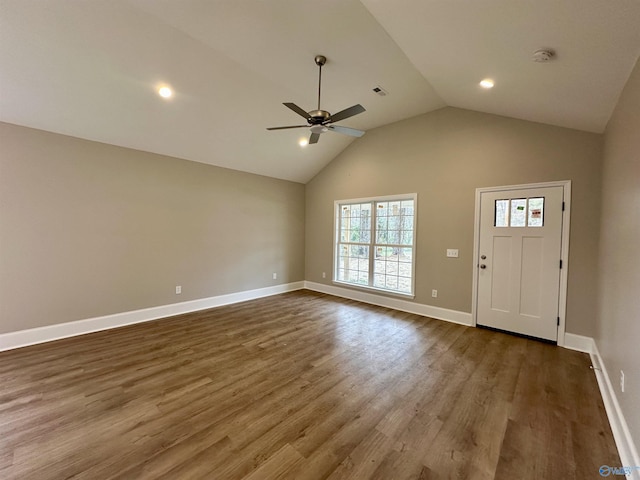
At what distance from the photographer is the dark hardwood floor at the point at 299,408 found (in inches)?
62.3

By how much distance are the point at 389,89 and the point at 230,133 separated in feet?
8.25

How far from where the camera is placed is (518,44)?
6.72 ft

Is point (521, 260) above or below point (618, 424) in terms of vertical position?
above

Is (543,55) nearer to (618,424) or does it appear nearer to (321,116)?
(321,116)

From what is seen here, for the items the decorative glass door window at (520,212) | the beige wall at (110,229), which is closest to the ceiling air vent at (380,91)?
the decorative glass door window at (520,212)

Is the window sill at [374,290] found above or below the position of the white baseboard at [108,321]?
above

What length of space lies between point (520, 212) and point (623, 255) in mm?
1826

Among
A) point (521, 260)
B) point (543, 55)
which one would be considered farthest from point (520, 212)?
point (543, 55)

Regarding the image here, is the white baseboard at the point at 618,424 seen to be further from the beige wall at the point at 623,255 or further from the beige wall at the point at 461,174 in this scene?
the beige wall at the point at 461,174

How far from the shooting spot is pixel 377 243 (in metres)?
5.27

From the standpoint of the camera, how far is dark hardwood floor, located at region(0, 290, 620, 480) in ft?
5.19

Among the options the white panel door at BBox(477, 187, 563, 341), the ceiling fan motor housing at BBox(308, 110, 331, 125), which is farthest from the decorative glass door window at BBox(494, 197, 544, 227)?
the ceiling fan motor housing at BBox(308, 110, 331, 125)

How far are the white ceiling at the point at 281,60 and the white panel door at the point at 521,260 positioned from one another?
1.04 meters

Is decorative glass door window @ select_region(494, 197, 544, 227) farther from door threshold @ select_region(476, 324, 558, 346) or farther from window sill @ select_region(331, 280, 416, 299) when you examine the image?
window sill @ select_region(331, 280, 416, 299)
